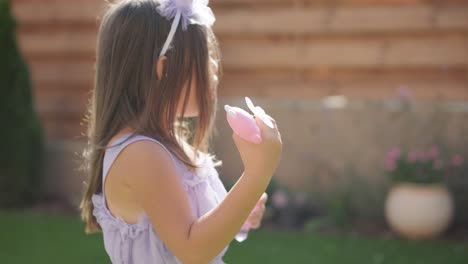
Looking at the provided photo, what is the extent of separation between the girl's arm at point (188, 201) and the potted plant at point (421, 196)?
3770mm

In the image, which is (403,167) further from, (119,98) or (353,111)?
(119,98)

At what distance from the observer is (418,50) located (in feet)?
20.0

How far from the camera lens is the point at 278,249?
5191mm

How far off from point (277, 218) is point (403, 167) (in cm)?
109

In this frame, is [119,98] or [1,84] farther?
[1,84]

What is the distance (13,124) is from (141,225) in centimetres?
507

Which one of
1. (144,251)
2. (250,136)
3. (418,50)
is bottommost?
(418,50)

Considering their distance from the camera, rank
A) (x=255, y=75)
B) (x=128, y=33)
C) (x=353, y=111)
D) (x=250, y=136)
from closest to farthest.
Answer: (x=250, y=136), (x=128, y=33), (x=353, y=111), (x=255, y=75)

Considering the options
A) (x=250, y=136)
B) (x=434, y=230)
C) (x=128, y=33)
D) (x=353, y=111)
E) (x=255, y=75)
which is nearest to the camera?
(x=250, y=136)

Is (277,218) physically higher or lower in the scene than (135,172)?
lower

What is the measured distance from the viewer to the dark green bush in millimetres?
6688

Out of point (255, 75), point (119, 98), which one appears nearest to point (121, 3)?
point (119, 98)

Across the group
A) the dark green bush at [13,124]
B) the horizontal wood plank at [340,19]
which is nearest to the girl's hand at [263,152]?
the horizontal wood plank at [340,19]

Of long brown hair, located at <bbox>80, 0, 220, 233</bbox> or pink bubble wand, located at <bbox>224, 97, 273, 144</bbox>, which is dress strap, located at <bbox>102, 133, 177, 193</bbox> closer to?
long brown hair, located at <bbox>80, 0, 220, 233</bbox>
